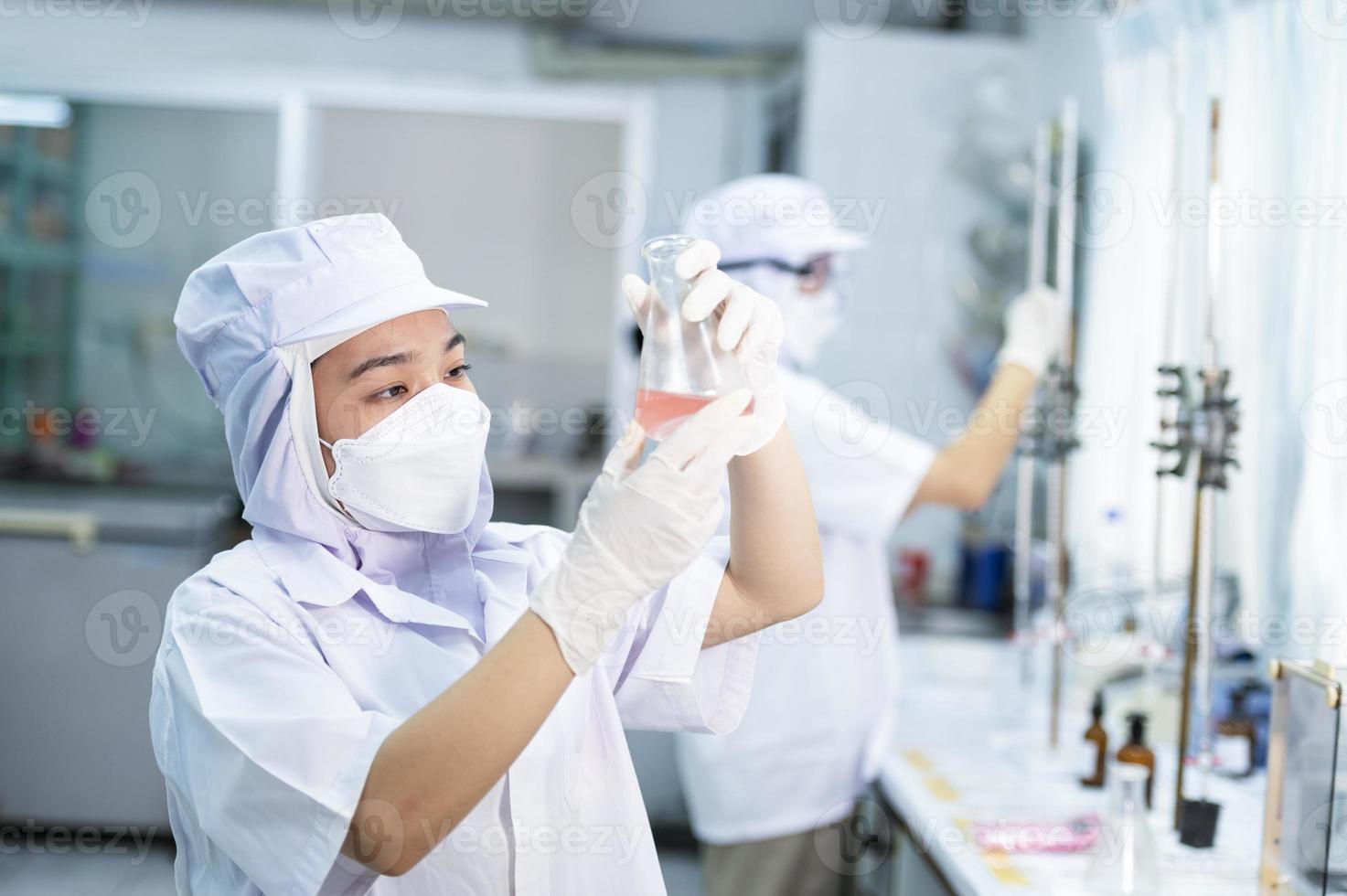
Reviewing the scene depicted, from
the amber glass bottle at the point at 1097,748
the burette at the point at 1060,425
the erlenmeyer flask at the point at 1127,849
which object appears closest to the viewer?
the erlenmeyer flask at the point at 1127,849

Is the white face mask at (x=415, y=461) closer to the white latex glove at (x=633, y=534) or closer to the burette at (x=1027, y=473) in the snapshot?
the white latex glove at (x=633, y=534)

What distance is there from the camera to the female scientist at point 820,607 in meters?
1.94

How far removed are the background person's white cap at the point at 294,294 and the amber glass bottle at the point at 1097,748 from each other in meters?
1.39

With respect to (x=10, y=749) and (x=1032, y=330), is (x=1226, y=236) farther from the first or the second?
(x=10, y=749)

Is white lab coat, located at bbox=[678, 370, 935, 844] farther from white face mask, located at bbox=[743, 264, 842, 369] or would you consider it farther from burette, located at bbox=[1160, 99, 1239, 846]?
burette, located at bbox=[1160, 99, 1239, 846]

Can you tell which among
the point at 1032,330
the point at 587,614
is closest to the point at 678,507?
the point at 587,614

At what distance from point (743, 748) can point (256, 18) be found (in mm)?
3163

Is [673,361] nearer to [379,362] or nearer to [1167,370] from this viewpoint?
[379,362]

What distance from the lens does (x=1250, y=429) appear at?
2.09 metres

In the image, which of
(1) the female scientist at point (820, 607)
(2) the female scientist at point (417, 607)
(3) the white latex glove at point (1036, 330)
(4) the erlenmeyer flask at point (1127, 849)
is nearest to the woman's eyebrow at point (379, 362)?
(2) the female scientist at point (417, 607)

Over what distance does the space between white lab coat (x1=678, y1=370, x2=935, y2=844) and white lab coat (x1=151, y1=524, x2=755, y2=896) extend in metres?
0.81

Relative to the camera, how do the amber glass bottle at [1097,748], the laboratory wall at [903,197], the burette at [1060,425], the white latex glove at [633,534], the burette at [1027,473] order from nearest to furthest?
the white latex glove at [633,534], the amber glass bottle at [1097,748], the burette at [1060,425], the burette at [1027,473], the laboratory wall at [903,197]

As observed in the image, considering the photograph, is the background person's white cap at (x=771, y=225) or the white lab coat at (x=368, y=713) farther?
the background person's white cap at (x=771, y=225)

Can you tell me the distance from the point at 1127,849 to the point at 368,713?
1073 millimetres
